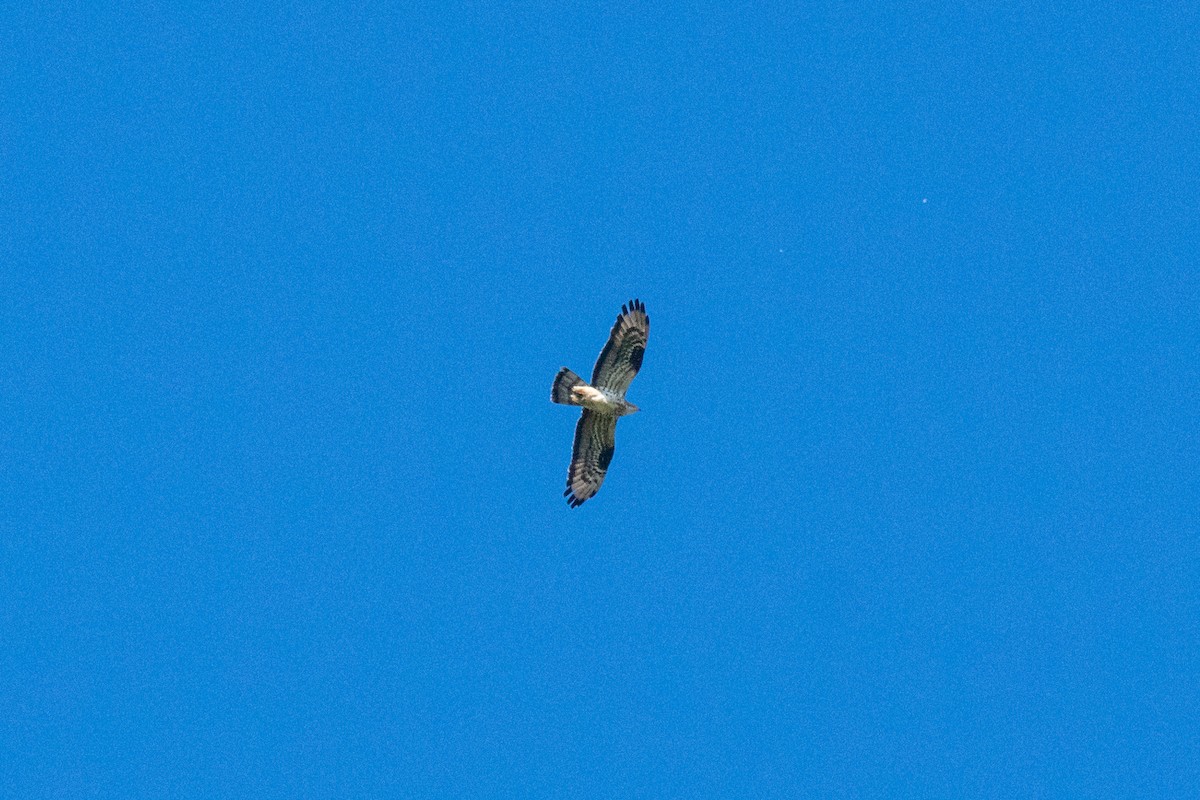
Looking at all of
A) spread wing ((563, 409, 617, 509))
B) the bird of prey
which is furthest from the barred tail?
spread wing ((563, 409, 617, 509))

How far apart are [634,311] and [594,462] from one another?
3276 mm

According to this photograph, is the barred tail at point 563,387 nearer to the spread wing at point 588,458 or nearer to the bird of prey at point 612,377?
the bird of prey at point 612,377

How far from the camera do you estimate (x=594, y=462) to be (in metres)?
38.3

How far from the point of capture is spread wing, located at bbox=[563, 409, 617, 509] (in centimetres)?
3803

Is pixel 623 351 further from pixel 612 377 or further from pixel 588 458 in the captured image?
pixel 588 458

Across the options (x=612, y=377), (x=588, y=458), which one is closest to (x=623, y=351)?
(x=612, y=377)

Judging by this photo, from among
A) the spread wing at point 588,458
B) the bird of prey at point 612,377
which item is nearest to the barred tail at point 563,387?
the bird of prey at point 612,377

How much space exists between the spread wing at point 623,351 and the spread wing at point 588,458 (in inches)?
38.9

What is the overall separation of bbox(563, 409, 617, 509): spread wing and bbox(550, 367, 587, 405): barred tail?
0.81 meters

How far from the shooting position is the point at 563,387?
1464 inches

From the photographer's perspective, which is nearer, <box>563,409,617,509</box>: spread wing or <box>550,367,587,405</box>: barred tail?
<box>550,367,587,405</box>: barred tail

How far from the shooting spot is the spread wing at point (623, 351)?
122ft

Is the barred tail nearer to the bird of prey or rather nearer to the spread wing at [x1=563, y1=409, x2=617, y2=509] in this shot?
the bird of prey

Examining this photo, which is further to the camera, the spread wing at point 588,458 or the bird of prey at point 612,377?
the spread wing at point 588,458
